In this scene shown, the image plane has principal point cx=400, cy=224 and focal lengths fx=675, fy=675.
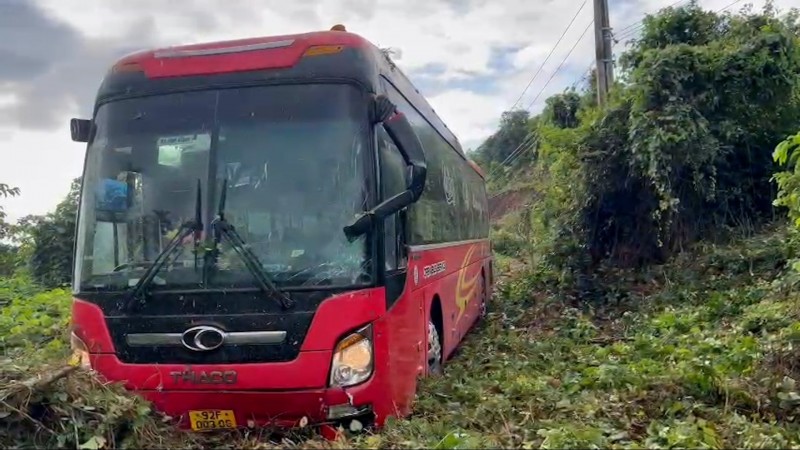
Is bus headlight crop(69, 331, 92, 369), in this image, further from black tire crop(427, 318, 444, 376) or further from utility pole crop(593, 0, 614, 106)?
utility pole crop(593, 0, 614, 106)

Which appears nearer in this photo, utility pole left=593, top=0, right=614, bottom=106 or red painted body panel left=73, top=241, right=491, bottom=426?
red painted body panel left=73, top=241, right=491, bottom=426

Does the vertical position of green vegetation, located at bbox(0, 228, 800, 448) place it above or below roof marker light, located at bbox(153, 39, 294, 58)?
below

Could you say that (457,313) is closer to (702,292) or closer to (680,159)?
(702,292)

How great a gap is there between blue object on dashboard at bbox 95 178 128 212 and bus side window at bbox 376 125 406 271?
69.7 inches

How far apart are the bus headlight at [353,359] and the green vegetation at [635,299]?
37 cm

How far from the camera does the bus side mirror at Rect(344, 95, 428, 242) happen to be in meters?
4.26

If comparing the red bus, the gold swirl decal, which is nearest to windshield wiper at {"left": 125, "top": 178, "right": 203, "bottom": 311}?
the red bus

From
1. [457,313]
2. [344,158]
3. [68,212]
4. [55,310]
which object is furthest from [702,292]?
[68,212]

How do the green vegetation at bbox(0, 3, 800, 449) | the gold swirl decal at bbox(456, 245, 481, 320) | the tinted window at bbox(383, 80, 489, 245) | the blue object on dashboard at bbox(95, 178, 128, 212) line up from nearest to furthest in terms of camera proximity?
the green vegetation at bbox(0, 3, 800, 449) → the blue object on dashboard at bbox(95, 178, 128, 212) → the tinted window at bbox(383, 80, 489, 245) → the gold swirl decal at bbox(456, 245, 481, 320)

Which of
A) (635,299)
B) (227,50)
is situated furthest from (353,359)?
(635,299)

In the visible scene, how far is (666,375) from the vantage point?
17.0 ft

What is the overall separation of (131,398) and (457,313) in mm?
4697

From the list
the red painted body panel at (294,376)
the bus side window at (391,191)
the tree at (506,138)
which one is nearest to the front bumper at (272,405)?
the red painted body panel at (294,376)

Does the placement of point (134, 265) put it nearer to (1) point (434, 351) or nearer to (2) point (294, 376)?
(2) point (294, 376)
